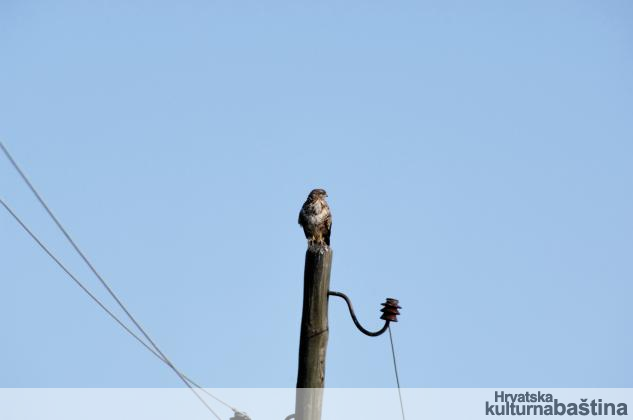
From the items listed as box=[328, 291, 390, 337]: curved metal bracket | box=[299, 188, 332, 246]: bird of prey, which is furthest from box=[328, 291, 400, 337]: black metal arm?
box=[299, 188, 332, 246]: bird of prey

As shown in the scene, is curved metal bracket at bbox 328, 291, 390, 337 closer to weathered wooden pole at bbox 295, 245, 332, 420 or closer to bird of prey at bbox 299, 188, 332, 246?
weathered wooden pole at bbox 295, 245, 332, 420

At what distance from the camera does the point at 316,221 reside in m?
8.34

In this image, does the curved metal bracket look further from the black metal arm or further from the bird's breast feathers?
the bird's breast feathers

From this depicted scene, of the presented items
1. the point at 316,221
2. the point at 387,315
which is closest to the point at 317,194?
the point at 316,221

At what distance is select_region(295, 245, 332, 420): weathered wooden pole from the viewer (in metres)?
6.05

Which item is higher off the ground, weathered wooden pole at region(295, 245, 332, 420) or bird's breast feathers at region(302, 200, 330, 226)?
bird's breast feathers at region(302, 200, 330, 226)

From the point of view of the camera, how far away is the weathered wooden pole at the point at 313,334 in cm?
605

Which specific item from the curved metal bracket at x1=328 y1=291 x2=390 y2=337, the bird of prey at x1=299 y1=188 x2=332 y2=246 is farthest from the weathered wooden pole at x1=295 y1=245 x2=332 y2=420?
the bird of prey at x1=299 y1=188 x2=332 y2=246

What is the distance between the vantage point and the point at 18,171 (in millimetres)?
6559

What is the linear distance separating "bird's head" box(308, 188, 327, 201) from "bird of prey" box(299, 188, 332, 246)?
0.62ft

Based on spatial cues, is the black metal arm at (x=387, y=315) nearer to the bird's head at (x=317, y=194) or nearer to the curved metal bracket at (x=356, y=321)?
the curved metal bracket at (x=356, y=321)

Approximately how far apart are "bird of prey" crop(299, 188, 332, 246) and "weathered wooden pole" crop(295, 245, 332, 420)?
1918 millimetres

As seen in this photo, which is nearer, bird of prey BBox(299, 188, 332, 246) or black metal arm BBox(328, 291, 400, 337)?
black metal arm BBox(328, 291, 400, 337)

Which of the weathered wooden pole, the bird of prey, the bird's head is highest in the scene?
the bird's head
